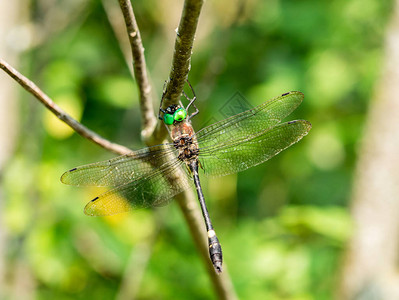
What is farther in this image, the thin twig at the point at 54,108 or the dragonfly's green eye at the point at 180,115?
the dragonfly's green eye at the point at 180,115

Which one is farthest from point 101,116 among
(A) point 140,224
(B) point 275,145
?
(B) point 275,145

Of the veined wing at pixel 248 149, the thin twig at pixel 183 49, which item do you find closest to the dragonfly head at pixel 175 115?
the thin twig at pixel 183 49

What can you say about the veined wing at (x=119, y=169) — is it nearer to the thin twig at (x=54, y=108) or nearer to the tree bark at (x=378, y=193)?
the thin twig at (x=54, y=108)

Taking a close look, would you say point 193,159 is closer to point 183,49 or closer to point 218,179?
point 183,49

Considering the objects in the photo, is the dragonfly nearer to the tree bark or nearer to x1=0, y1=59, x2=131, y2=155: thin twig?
x1=0, y1=59, x2=131, y2=155: thin twig

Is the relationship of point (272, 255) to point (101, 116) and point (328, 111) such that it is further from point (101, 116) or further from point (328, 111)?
point (101, 116)

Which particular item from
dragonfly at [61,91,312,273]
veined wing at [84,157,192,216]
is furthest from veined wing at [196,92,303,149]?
veined wing at [84,157,192,216]
